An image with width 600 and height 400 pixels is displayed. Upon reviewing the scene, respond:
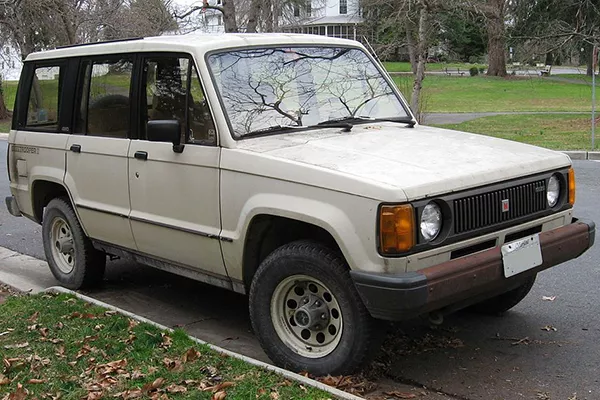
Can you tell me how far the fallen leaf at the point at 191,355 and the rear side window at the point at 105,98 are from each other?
180 centimetres

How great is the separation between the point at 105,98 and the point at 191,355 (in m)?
2.31

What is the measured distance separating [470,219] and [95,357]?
7.72 feet

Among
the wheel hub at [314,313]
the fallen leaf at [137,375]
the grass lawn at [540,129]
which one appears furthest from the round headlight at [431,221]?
the grass lawn at [540,129]

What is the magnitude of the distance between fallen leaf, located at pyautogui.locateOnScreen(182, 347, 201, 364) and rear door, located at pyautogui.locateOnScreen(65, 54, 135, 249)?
1343 millimetres

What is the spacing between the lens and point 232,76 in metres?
4.99

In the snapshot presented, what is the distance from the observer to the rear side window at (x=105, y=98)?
5.57 metres

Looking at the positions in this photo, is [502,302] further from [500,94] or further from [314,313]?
[500,94]

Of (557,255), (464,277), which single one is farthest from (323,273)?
(557,255)

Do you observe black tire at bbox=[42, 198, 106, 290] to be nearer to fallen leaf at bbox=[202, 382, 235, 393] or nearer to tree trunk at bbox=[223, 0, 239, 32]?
fallen leaf at bbox=[202, 382, 235, 393]

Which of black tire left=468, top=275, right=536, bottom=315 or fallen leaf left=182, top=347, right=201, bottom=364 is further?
black tire left=468, top=275, right=536, bottom=315

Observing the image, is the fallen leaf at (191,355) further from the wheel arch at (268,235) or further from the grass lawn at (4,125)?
the grass lawn at (4,125)

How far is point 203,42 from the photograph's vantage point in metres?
5.07

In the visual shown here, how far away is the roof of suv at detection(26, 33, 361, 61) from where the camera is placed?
5.06 metres

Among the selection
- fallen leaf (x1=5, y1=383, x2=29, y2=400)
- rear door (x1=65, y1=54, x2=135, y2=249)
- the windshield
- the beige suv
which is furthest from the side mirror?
fallen leaf (x1=5, y1=383, x2=29, y2=400)
